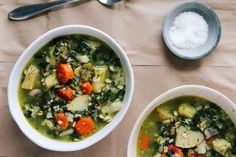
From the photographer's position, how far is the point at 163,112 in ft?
7.84

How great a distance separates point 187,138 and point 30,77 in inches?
29.2

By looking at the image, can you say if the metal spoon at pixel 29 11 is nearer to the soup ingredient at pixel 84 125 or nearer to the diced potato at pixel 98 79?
the diced potato at pixel 98 79

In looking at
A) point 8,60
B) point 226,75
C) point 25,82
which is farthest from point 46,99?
point 226,75

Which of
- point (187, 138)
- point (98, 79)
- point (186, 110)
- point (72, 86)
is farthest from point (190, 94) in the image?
point (72, 86)

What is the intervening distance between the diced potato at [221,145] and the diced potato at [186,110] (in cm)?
16

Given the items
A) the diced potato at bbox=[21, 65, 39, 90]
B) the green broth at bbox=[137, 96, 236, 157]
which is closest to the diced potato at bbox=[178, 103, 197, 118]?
the green broth at bbox=[137, 96, 236, 157]

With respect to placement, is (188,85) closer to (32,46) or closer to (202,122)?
(202,122)

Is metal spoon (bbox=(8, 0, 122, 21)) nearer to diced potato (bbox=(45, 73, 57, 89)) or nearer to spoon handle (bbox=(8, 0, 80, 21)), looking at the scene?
spoon handle (bbox=(8, 0, 80, 21))

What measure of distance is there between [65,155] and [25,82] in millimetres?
402

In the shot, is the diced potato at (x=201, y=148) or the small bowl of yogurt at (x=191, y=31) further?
the small bowl of yogurt at (x=191, y=31)

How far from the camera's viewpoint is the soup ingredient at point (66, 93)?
7.64 ft

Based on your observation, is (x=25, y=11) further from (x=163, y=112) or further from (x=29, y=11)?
(x=163, y=112)

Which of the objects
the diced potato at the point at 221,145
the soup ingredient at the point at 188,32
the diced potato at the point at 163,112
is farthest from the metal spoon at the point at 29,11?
the diced potato at the point at 221,145

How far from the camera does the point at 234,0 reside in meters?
2.59
